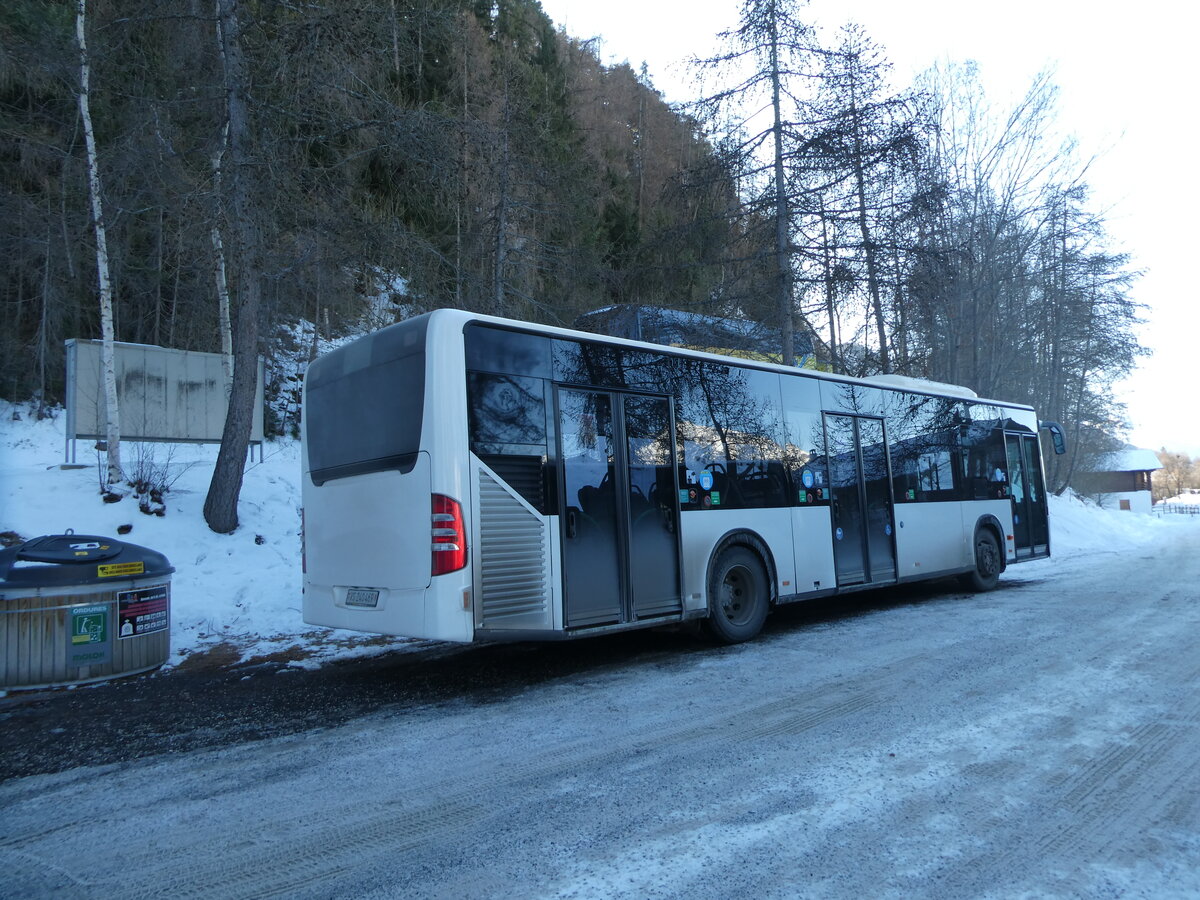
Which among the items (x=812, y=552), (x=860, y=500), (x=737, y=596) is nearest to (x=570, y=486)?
(x=737, y=596)

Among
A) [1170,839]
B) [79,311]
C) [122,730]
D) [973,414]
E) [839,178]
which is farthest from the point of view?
[79,311]

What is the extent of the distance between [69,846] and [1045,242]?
93.8 feet

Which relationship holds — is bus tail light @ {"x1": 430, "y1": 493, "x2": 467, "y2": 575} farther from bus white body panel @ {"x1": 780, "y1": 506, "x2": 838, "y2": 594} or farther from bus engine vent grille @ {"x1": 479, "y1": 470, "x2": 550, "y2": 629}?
bus white body panel @ {"x1": 780, "y1": 506, "x2": 838, "y2": 594}

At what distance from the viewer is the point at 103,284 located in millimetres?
11742

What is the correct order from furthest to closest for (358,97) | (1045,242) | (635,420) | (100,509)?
1. (1045,242)
2. (358,97)
3. (100,509)
4. (635,420)

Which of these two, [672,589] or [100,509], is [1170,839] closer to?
[672,589]

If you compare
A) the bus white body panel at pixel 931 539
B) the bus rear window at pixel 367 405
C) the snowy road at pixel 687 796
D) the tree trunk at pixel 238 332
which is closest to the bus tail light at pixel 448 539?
the bus rear window at pixel 367 405

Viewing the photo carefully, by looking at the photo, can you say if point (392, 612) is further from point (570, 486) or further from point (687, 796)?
point (687, 796)

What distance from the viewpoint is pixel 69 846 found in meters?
3.59

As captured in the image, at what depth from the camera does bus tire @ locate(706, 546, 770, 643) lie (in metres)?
7.86

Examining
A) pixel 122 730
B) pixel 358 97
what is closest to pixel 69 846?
pixel 122 730

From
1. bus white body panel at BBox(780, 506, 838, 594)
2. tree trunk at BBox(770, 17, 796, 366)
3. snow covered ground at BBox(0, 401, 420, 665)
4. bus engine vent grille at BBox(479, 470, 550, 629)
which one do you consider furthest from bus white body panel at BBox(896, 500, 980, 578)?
snow covered ground at BBox(0, 401, 420, 665)

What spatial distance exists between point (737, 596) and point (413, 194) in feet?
27.8

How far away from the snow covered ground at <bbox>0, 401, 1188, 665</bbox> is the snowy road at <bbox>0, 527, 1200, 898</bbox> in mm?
3456
